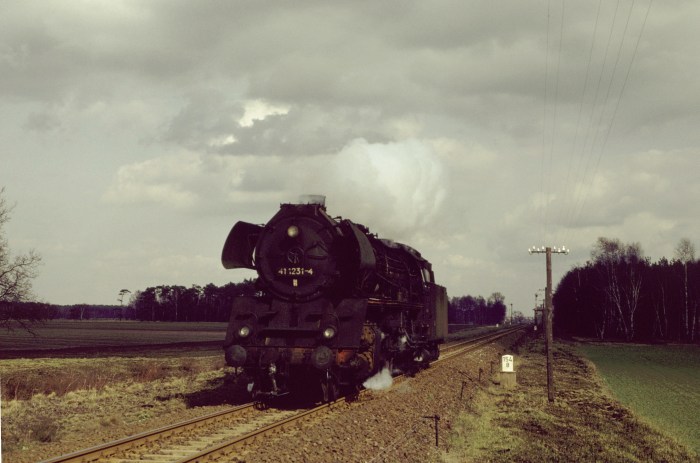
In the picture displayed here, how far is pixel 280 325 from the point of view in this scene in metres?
14.6

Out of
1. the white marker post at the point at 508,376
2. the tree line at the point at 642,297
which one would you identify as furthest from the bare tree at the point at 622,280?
the white marker post at the point at 508,376

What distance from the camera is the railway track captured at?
30.9 ft

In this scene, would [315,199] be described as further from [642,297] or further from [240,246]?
[642,297]

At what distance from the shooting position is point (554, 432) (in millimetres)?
13164

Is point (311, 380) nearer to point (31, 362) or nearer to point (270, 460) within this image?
point (270, 460)

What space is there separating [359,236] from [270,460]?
636 cm

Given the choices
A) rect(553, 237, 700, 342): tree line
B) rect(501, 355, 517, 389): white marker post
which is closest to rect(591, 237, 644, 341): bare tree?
rect(553, 237, 700, 342): tree line

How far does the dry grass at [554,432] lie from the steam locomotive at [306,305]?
296cm

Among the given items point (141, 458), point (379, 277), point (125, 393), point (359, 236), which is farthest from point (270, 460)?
point (125, 393)

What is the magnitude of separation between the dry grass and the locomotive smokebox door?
21.5 ft

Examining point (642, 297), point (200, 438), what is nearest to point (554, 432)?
point (200, 438)

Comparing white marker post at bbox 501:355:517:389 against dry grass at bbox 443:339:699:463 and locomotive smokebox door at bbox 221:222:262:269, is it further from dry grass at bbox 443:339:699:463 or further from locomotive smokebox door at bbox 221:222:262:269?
locomotive smokebox door at bbox 221:222:262:269

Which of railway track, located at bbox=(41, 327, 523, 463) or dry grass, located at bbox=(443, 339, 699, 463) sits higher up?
railway track, located at bbox=(41, 327, 523, 463)

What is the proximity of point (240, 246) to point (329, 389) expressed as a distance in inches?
166
